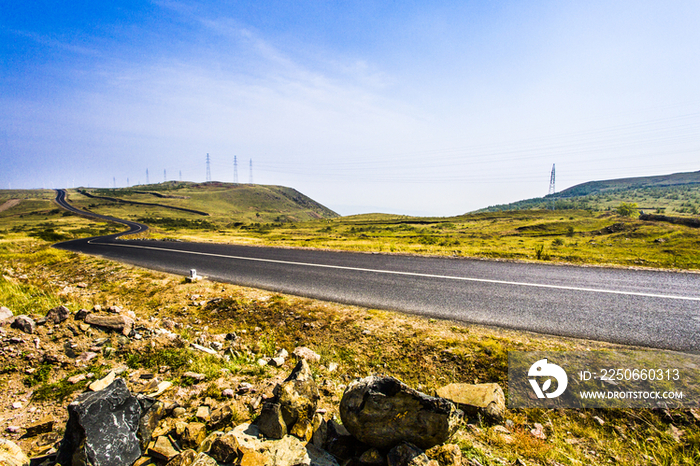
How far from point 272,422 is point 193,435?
0.75m

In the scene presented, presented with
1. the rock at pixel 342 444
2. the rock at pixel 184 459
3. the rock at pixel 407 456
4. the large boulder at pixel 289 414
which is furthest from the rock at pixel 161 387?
the rock at pixel 407 456

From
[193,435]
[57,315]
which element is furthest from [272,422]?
[57,315]

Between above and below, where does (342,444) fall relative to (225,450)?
below

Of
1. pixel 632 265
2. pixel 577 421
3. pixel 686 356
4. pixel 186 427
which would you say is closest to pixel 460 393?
pixel 577 421

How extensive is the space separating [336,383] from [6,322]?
5295mm

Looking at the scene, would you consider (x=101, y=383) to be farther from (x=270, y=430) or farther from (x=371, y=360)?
(x=371, y=360)

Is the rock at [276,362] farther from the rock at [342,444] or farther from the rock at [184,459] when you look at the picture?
the rock at [184,459]

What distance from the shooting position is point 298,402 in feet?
9.72

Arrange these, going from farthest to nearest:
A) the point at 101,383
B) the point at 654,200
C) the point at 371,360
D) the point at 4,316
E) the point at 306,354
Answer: the point at 654,200, the point at 4,316, the point at 306,354, the point at 371,360, the point at 101,383

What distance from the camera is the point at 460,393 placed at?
3.55 metres

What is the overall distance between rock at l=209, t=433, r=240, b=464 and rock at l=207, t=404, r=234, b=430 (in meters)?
0.49

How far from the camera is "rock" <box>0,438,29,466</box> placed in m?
2.31

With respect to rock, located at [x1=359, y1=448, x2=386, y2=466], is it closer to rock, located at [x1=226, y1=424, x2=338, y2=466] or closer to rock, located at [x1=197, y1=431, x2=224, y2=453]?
rock, located at [x1=226, y1=424, x2=338, y2=466]

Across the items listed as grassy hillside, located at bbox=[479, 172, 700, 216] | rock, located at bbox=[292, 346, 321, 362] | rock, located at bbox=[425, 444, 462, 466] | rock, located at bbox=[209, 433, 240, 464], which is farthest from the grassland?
grassy hillside, located at bbox=[479, 172, 700, 216]
